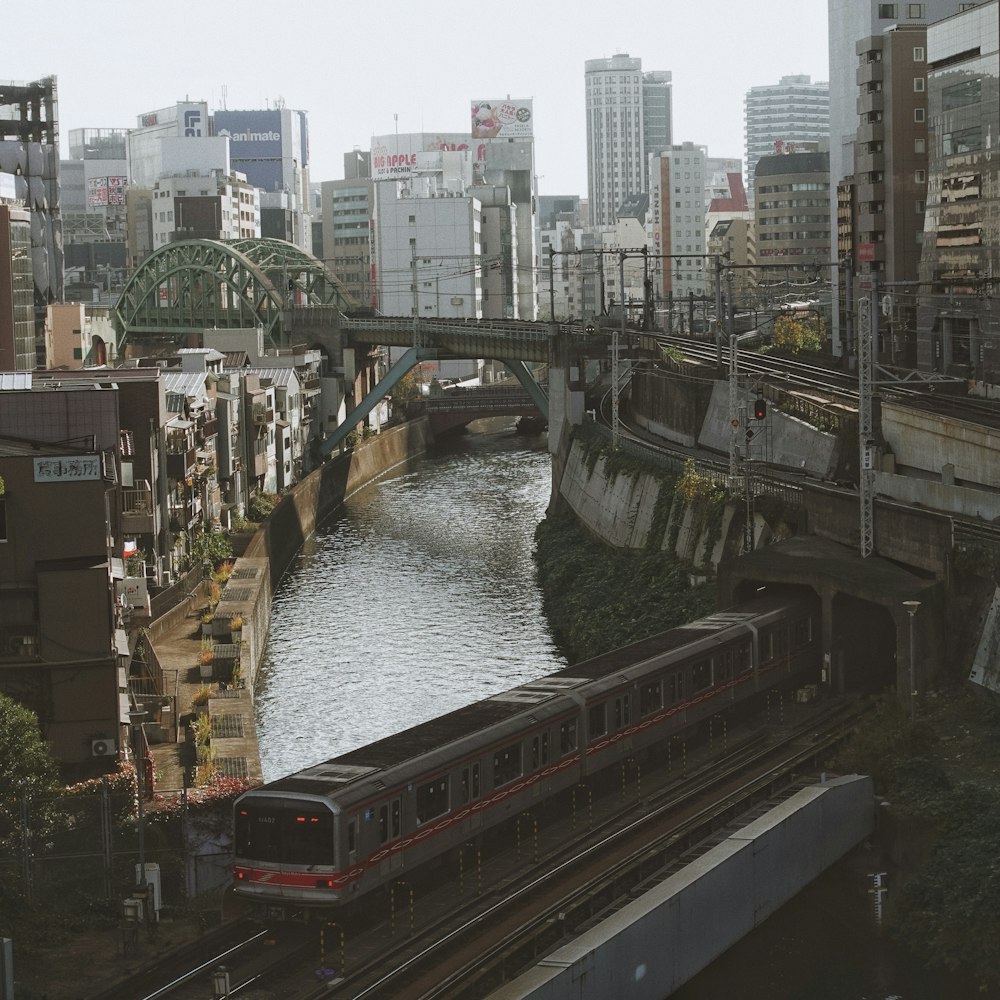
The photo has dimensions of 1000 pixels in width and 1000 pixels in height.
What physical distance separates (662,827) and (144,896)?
7.02 meters

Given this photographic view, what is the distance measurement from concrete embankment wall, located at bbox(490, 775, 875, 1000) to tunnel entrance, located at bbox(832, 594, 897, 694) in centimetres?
698

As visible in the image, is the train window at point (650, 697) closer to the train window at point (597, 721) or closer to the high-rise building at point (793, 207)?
the train window at point (597, 721)

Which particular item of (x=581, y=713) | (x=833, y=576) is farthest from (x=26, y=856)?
(x=833, y=576)

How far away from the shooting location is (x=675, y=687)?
2583 centimetres

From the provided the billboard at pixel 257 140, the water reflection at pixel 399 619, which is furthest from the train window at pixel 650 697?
the billboard at pixel 257 140

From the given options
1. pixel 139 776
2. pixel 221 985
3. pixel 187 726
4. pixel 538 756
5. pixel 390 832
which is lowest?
pixel 187 726

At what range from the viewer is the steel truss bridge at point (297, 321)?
68188 millimetres

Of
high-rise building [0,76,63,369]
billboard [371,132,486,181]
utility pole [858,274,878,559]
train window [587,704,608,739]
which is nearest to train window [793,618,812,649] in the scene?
utility pole [858,274,878,559]

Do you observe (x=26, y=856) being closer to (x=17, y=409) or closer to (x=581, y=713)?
(x=581, y=713)

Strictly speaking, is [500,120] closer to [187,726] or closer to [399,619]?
[399,619]

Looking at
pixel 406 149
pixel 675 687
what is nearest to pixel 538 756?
pixel 675 687

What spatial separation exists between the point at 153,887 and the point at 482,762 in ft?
13.7

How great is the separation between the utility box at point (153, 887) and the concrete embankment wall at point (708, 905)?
196 inches

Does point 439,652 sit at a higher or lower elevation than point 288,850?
lower
